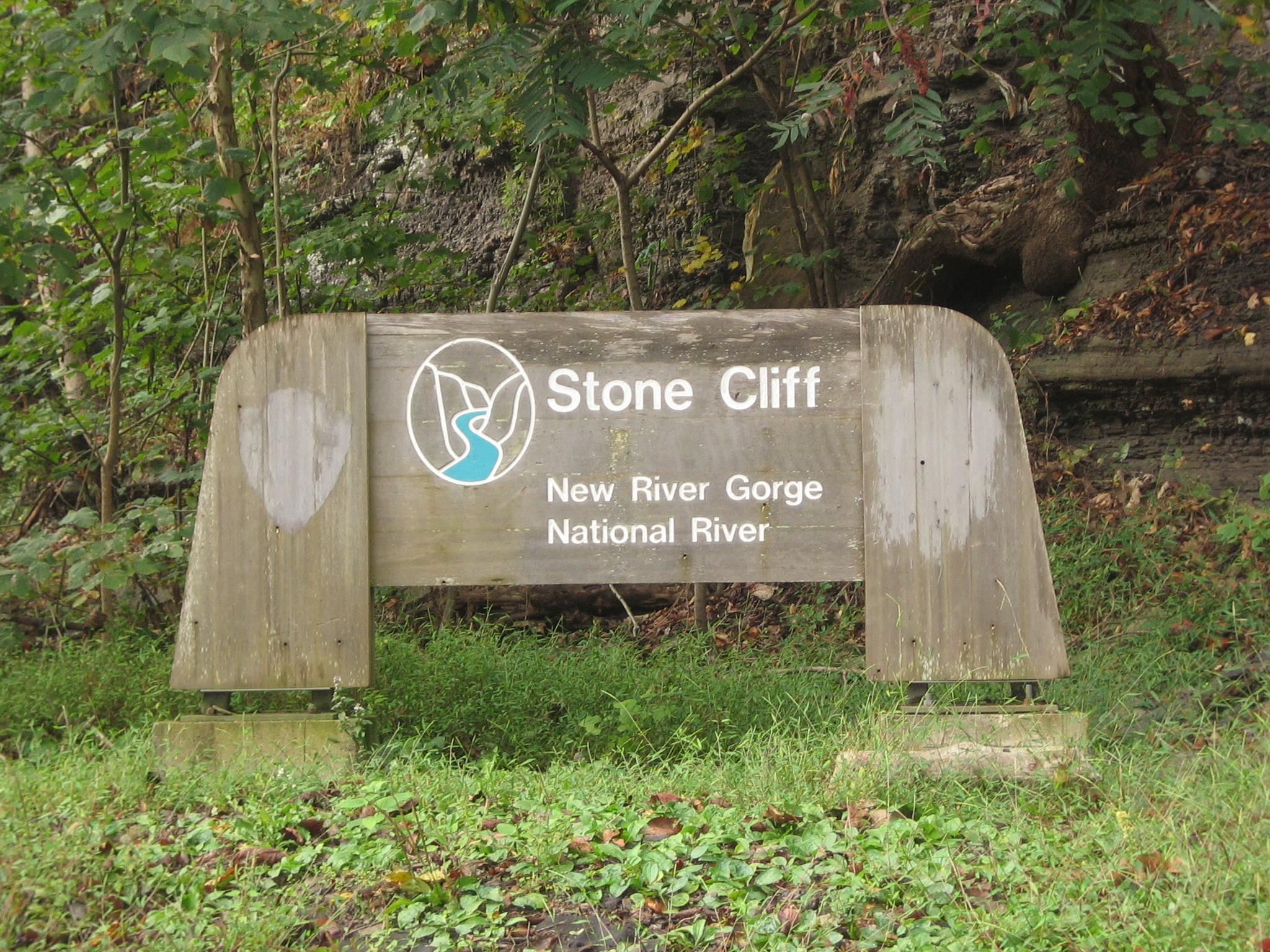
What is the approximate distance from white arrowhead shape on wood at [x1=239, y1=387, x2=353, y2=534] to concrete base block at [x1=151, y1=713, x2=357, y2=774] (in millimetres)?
719

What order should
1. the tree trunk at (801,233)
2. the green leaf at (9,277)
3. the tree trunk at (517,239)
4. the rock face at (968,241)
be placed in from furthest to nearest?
the tree trunk at (801,233) → the tree trunk at (517,239) → the rock face at (968,241) → the green leaf at (9,277)

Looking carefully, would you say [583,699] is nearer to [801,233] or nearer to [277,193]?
[277,193]

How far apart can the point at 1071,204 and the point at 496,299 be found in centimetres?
397

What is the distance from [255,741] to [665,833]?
1.65m

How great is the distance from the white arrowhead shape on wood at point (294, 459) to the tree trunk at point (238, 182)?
212 centimetres

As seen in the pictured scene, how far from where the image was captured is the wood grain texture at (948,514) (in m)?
3.74

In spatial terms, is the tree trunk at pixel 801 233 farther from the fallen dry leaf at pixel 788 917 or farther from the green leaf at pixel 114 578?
the fallen dry leaf at pixel 788 917

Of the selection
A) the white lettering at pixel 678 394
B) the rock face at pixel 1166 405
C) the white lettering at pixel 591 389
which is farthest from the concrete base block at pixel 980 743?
the rock face at pixel 1166 405

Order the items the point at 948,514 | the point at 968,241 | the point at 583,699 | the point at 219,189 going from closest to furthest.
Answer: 1. the point at 948,514
2. the point at 583,699
3. the point at 219,189
4. the point at 968,241

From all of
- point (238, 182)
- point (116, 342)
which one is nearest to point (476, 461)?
point (238, 182)

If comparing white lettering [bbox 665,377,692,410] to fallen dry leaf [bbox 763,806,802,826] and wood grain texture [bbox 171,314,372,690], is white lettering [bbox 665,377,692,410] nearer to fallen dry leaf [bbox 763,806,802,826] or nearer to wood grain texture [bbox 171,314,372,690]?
wood grain texture [bbox 171,314,372,690]

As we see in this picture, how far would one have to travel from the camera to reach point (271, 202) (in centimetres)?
692

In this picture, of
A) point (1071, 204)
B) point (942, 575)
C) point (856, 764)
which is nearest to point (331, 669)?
point (856, 764)

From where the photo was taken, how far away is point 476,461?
152 inches
